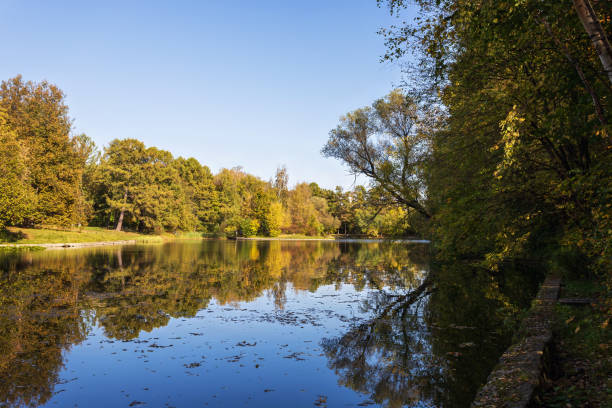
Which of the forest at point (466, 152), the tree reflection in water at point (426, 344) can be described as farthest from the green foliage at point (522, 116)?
the tree reflection in water at point (426, 344)

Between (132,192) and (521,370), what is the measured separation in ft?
198

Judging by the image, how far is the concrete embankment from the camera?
448 cm

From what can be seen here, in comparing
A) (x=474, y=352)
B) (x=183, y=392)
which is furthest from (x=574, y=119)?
(x=183, y=392)

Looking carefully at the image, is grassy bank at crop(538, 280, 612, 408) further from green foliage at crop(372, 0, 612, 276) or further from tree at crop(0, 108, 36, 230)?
tree at crop(0, 108, 36, 230)

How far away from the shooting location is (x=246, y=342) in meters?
8.31

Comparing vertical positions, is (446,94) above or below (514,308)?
above

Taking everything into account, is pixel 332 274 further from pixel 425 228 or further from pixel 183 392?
pixel 183 392

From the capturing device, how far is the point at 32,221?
128 feet

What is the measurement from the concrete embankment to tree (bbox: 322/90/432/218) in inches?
553

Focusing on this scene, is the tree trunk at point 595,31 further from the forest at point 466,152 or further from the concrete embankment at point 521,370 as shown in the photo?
the concrete embankment at point 521,370

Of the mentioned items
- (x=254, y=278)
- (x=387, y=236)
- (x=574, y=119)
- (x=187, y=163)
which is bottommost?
(x=254, y=278)

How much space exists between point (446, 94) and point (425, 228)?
40.3 ft

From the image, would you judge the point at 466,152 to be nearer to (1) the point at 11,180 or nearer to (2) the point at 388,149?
(2) the point at 388,149

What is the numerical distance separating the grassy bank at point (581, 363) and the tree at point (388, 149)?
13.6 m
